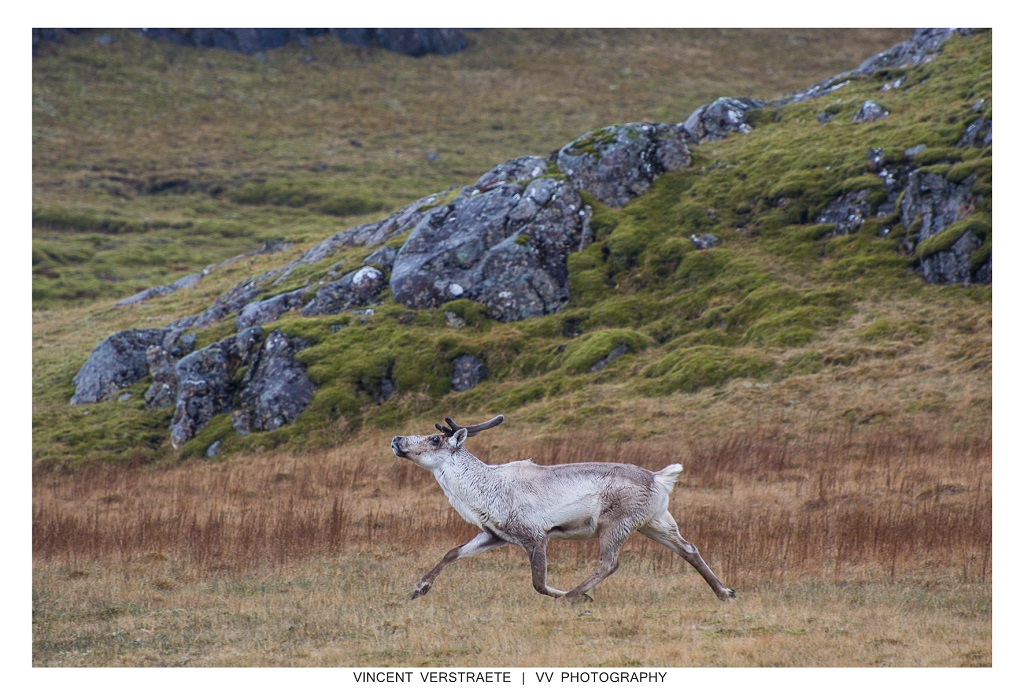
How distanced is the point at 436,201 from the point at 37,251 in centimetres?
3996

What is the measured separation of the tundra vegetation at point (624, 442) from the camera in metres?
11.5

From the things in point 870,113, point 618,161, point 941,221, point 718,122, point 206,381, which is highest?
point 718,122

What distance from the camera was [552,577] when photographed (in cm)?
1408

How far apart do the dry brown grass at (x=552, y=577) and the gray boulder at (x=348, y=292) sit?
15.1 metres

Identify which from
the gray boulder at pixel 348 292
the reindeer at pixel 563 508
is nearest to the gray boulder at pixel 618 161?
the gray boulder at pixel 348 292

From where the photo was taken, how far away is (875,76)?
4897cm

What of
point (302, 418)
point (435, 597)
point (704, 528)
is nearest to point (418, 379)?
point (302, 418)

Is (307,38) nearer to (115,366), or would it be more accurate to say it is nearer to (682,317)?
(115,366)

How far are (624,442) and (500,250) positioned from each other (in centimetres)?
1236

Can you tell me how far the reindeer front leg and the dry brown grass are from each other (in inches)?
10.7

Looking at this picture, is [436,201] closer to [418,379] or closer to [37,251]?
[418,379]

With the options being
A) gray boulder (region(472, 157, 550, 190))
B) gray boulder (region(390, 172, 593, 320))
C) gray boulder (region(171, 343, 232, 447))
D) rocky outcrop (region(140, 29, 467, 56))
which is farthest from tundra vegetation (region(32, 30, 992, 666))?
rocky outcrop (region(140, 29, 467, 56))

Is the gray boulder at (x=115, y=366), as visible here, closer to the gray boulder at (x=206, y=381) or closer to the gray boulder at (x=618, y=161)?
the gray boulder at (x=206, y=381)

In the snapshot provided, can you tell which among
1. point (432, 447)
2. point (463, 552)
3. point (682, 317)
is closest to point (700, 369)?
point (682, 317)
